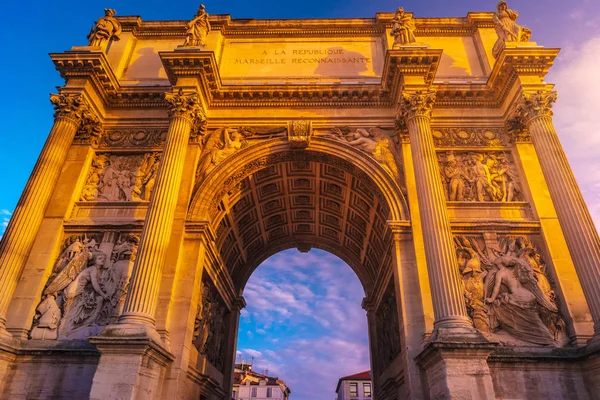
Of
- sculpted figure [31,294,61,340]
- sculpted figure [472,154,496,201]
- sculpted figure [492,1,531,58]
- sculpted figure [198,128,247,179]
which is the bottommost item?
sculpted figure [31,294,61,340]

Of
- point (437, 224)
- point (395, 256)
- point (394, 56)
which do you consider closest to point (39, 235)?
point (395, 256)

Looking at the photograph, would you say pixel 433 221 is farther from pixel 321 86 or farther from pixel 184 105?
pixel 184 105

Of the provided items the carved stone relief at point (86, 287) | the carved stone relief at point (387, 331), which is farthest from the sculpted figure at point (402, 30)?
the carved stone relief at point (86, 287)

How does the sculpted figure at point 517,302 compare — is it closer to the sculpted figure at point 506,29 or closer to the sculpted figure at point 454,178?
the sculpted figure at point 454,178

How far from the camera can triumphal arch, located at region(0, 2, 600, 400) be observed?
10648 millimetres

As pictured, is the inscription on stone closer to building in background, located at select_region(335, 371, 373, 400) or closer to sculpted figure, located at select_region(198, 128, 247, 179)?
sculpted figure, located at select_region(198, 128, 247, 179)

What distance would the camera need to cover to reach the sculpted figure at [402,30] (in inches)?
601

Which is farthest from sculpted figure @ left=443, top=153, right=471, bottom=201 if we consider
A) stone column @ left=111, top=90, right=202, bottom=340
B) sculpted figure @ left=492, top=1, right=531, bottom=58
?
stone column @ left=111, top=90, right=202, bottom=340

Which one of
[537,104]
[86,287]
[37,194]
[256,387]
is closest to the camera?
[86,287]

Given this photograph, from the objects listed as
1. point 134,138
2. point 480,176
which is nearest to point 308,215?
point 480,176

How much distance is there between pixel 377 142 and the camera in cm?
1507

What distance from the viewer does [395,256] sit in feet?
41.6

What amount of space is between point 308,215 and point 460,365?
1175 cm

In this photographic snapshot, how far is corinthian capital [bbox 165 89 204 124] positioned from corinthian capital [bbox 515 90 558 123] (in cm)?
1145
